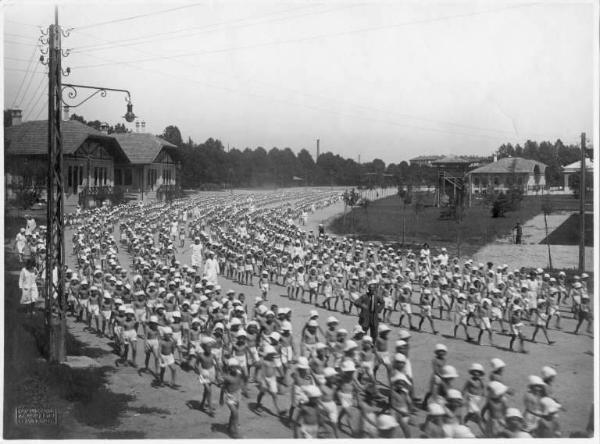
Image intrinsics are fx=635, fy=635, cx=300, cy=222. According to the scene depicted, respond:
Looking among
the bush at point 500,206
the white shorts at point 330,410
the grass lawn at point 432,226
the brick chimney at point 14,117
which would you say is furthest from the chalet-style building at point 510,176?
the white shorts at point 330,410

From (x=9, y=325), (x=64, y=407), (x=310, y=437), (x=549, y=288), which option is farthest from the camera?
(x=549, y=288)

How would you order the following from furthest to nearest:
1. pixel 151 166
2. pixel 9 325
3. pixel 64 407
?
A: pixel 151 166 → pixel 9 325 → pixel 64 407

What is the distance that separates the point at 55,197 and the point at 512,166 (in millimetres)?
52578

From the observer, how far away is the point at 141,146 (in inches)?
1982

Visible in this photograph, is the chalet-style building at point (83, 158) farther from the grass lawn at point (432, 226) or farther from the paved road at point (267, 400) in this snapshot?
the grass lawn at point (432, 226)

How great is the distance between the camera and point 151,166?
5122cm

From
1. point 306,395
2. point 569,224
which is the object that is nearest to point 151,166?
point 569,224

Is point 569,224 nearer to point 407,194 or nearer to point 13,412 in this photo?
point 407,194

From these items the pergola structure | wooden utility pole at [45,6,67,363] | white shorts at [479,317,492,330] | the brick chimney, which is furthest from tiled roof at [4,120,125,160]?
the pergola structure

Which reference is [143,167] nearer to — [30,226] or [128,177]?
[128,177]

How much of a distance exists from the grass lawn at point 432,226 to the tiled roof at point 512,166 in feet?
24.0

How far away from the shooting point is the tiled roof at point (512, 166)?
6241 cm

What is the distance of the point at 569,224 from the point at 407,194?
17.0 metres

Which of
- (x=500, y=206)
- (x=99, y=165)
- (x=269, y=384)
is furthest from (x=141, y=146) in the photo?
(x=269, y=384)
